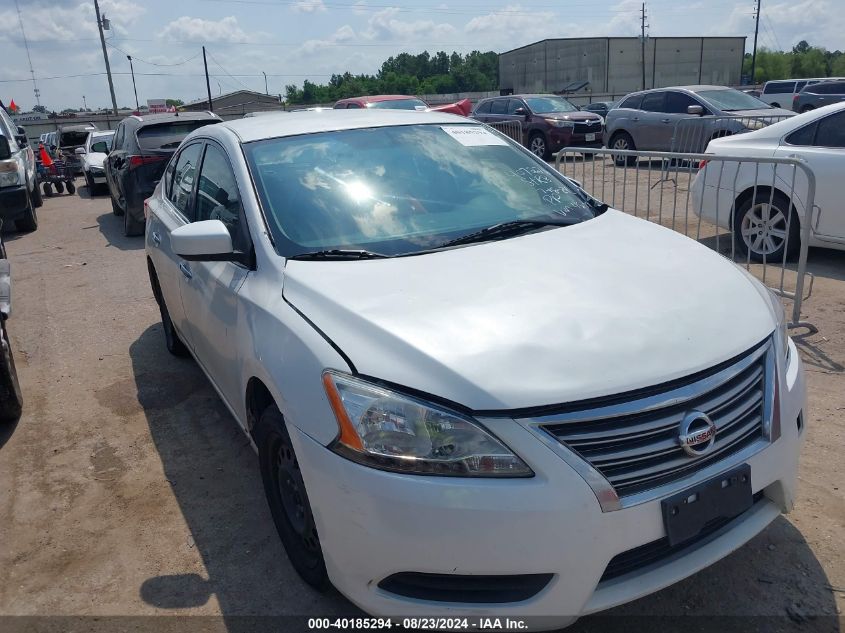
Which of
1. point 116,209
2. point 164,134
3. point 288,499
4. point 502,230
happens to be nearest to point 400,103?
point 164,134

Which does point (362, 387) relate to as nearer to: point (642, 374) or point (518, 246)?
point (642, 374)

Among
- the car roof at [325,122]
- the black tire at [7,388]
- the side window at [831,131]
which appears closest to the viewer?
the car roof at [325,122]

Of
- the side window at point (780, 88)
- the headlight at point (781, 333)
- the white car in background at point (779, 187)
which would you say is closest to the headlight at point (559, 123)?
the white car in background at point (779, 187)

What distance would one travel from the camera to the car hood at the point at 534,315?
82.4 inches

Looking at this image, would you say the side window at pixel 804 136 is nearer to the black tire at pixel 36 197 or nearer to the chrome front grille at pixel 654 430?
the chrome front grille at pixel 654 430

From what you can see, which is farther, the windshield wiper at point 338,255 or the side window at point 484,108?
the side window at point 484,108

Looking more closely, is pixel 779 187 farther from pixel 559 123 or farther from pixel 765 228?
pixel 559 123

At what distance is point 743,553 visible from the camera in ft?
9.24

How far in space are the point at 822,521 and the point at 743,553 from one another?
0.45 meters

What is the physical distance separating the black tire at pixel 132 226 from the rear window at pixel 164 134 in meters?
1.06

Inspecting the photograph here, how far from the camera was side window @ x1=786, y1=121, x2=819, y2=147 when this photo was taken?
6590 millimetres

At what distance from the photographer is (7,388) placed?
4.30 m

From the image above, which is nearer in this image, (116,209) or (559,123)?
(116,209)

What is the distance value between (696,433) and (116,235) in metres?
11.1
